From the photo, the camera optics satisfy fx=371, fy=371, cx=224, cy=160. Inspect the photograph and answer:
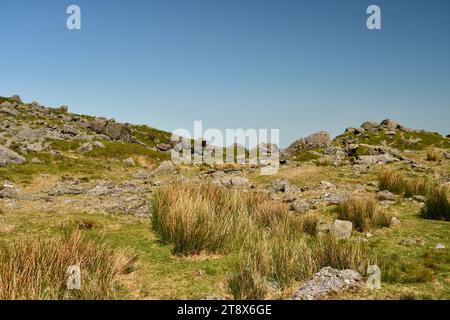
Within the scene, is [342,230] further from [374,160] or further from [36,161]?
[36,161]

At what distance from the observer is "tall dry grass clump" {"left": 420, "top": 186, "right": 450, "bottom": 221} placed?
1212 cm

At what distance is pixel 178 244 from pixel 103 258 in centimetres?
217

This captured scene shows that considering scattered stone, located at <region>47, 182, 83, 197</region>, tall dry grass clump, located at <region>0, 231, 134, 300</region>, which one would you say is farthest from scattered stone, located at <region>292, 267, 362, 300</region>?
scattered stone, located at <region>47, 182, 83, 197</region>

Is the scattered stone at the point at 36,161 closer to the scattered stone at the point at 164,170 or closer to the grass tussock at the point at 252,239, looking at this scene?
the scattered stone at the point at 164,170

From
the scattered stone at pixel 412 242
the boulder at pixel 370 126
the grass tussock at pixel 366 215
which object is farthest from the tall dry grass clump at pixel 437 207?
the boulder at pixel 370 126

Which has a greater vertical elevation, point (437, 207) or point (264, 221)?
point (437, 207)

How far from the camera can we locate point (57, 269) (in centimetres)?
637

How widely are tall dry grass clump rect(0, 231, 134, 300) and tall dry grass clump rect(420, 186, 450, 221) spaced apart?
10.0 meters

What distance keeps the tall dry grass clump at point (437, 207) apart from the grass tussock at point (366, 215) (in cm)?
199

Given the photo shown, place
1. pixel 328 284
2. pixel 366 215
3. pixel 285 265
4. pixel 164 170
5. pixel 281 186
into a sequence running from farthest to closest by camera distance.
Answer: pixel 164 170 → pixel 281 186 → pixel 366 215 → pixel 285 265 → pixel 328 284

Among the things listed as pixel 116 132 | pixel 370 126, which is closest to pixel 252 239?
pixel 116 132

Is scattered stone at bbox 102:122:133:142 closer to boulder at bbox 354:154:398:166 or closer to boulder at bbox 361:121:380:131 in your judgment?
boulder at bbox 354:154:398:166

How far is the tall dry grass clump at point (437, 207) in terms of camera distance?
477 inches

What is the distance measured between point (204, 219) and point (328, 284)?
3.83 metres
